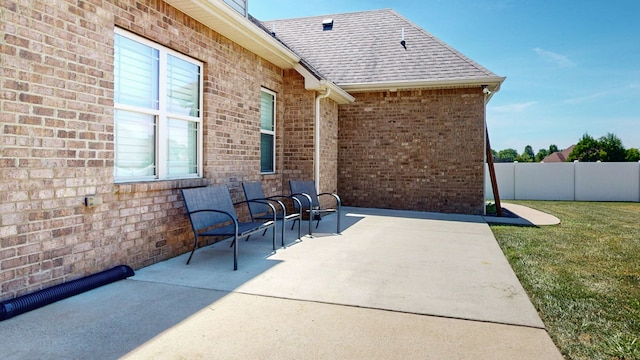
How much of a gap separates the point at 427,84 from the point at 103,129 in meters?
8.82

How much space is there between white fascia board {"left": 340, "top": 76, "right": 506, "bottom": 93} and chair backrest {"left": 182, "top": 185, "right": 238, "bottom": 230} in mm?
6598

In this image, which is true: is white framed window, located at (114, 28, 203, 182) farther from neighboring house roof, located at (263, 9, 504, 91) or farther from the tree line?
the tree line

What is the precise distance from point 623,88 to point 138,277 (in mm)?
37136

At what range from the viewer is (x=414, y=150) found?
11.2 metres

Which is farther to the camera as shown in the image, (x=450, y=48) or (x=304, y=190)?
(x=450, y=48)

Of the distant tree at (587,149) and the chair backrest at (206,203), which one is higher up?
the distant tree at (587,149)

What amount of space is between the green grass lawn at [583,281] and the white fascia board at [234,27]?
17.5 ft

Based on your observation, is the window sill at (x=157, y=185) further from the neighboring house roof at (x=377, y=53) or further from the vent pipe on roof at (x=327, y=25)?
the vent pipe on roof at (x=327, y=25)

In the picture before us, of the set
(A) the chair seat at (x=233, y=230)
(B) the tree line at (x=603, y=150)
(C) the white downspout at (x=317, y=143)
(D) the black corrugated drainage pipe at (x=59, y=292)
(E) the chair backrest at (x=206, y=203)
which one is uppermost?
(B) the tree line at (x=603, y=150)

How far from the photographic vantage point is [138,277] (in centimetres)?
436

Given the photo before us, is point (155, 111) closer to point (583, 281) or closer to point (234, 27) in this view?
point (234, 27)

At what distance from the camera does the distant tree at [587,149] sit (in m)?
35.9

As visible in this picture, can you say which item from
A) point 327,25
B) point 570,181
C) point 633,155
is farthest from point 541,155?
point 327,25

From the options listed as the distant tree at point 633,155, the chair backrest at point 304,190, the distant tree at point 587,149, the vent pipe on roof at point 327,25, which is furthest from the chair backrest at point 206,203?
the distant tree at point 633,155
